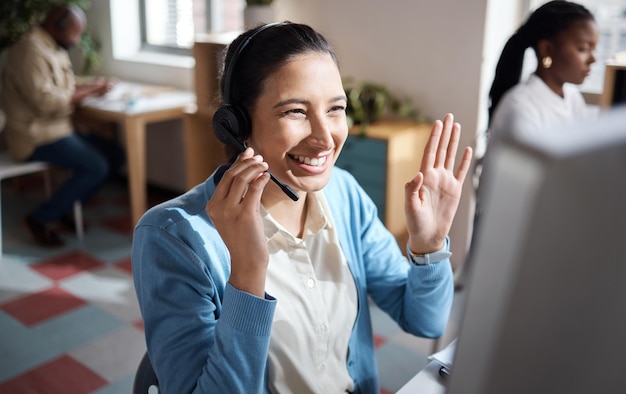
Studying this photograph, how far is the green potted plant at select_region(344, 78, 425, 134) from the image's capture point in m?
3.14

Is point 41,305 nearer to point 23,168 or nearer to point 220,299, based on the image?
point 23,168

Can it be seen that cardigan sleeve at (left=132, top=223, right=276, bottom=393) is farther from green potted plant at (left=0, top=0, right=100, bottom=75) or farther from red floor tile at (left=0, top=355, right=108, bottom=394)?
green potted plant at (left=0, top=0, right=100, bottom=75)

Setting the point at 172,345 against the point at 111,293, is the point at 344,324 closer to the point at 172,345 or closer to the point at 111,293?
the point at 172,345

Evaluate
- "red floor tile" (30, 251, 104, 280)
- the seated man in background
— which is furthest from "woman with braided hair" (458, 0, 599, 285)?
the seated man in background

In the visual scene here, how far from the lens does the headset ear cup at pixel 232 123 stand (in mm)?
1124

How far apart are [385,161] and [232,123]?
1.96m

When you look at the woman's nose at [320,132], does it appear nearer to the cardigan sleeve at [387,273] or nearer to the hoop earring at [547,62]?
the cardigan sleeve at [387,273]

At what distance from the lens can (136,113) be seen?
371cm

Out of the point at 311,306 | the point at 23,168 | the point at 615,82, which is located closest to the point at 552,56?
the point at 615,82

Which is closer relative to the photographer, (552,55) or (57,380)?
(552,55)

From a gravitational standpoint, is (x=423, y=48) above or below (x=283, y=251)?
above

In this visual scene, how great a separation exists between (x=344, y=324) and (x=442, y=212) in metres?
0.28

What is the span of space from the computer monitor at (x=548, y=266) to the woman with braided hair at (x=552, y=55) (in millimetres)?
1479

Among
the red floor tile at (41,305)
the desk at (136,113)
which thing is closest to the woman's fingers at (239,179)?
the red floor tile at (41,305)
